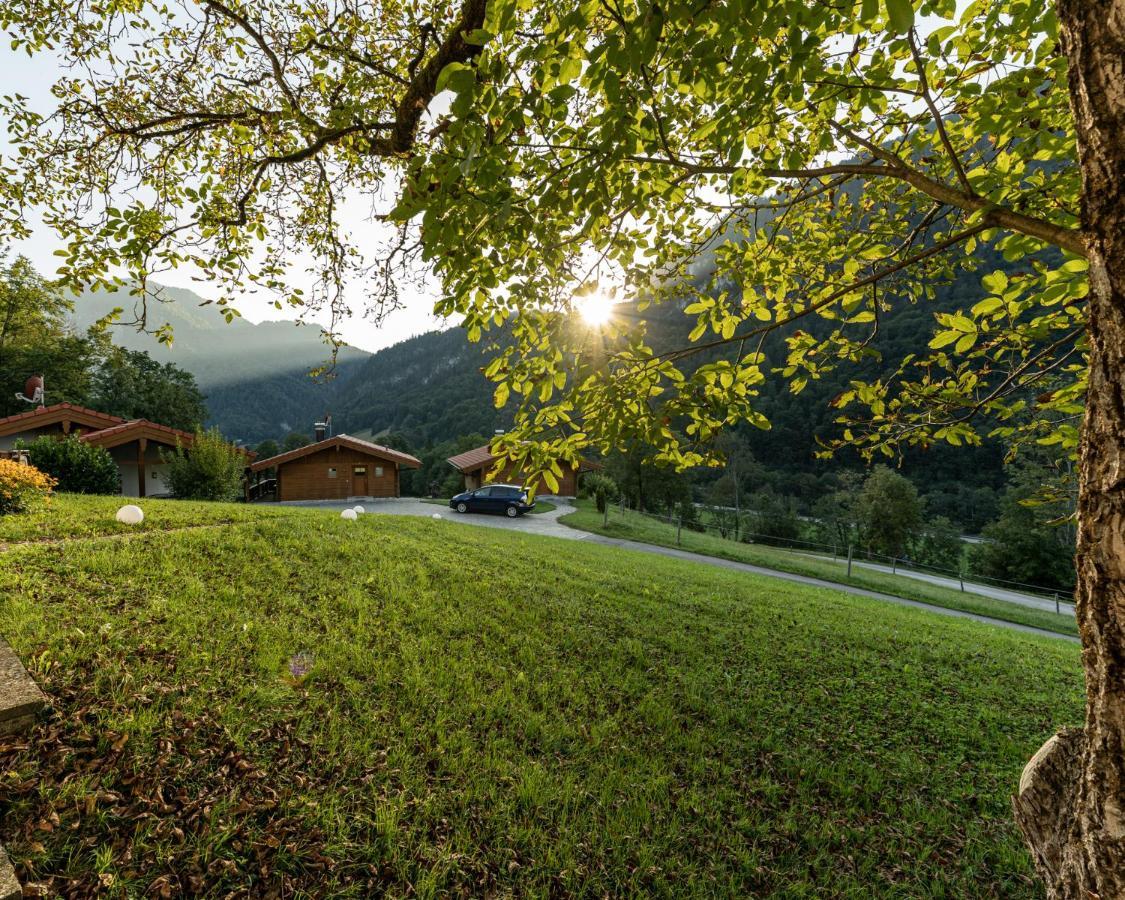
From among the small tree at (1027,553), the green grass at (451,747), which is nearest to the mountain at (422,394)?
the small tree at (1027,553)

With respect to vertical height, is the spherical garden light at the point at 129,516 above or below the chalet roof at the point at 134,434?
below

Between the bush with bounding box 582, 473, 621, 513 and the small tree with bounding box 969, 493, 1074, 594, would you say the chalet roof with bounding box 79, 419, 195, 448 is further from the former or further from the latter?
the small tree with bounding box 969, 493, 1074, 594

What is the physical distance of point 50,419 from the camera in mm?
19156

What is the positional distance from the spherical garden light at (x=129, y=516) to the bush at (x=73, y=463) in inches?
327

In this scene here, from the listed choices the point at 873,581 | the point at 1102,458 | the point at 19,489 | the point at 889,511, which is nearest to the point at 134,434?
the point at 19,489

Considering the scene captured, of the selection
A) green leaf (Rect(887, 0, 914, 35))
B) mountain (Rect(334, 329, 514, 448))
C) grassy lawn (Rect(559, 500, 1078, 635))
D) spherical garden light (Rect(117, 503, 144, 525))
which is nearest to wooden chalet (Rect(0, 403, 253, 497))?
spherical garden light (Rect(117, 503, 144, 525))

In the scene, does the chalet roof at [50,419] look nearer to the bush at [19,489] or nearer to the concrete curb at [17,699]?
the bush at [19,489]

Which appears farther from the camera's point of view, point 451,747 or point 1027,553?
point 1027,553

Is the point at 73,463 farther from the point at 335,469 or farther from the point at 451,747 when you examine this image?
the point at 335,469

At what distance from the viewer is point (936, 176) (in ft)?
10.3

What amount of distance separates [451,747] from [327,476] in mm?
29668

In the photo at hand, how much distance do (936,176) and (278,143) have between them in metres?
7.03

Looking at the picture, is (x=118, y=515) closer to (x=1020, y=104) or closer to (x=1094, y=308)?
(x=1094, y=308)

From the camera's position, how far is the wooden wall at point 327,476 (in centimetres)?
2881
